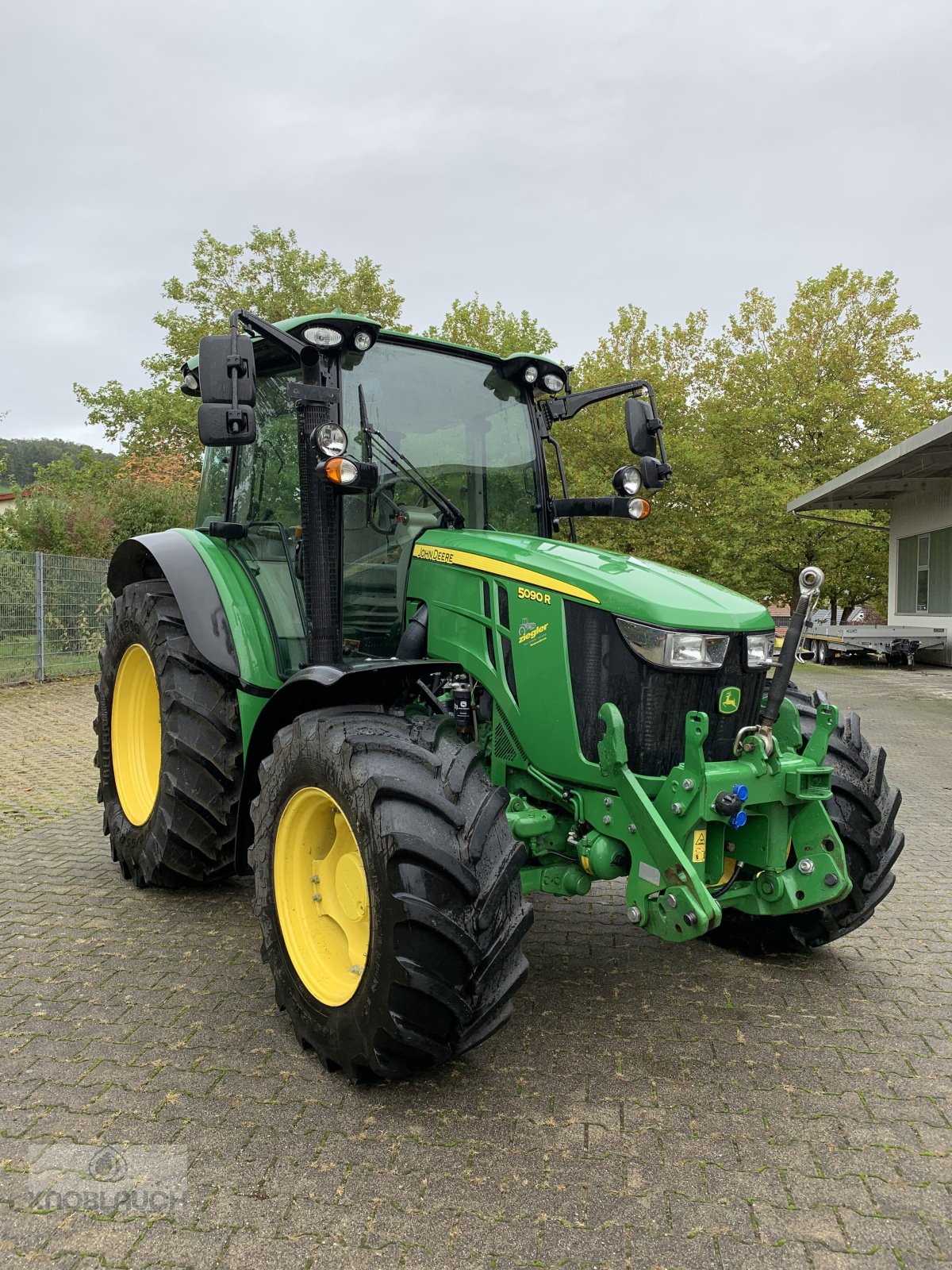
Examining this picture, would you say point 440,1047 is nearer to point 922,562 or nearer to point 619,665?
point 619,665

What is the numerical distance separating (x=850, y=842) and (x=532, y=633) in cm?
149

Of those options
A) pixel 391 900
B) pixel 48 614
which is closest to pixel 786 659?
pixel 391 900

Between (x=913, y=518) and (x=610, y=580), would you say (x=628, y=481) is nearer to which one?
(x=610, y=580)

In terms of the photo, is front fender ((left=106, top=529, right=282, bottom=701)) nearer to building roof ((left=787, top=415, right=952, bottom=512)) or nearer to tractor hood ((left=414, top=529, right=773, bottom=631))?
tractor hood ((left=414, top=529, right=773, bottom=631))

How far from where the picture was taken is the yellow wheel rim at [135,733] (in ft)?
16.7

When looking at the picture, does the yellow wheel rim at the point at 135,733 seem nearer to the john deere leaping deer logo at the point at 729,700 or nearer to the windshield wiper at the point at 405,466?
the windshield wiper at the point at 405,466

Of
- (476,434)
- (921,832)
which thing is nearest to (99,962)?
(476,434)

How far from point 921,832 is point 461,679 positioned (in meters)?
4.18

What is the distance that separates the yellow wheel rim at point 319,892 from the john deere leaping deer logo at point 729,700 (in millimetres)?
1314

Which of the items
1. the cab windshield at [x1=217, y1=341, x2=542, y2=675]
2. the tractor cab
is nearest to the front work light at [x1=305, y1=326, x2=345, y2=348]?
the tractor cab

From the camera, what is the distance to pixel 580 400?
455 cm

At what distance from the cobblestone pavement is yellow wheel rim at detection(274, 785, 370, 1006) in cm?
29

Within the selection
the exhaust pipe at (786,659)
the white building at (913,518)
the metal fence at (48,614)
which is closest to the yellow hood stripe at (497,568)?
the exhaust pipe at (786,659)

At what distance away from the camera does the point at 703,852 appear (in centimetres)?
307
